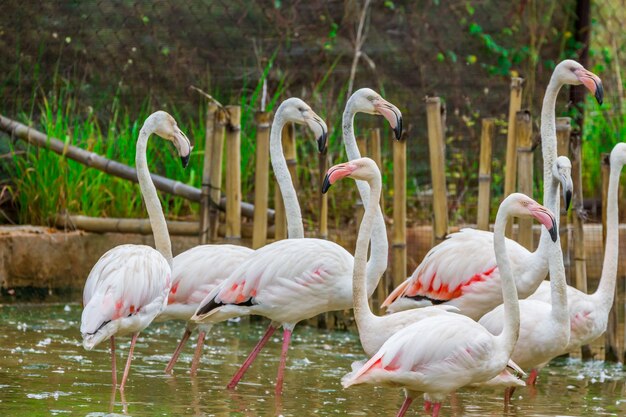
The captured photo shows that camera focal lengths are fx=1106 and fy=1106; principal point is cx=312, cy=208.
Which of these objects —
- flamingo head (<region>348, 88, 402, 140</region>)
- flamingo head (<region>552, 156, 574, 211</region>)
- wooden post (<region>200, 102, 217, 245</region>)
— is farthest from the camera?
wooden post (<region>200, 102, 217, 245</region>)

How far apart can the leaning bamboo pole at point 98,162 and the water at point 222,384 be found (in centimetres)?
116

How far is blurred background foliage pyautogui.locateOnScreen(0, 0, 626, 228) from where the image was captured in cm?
994

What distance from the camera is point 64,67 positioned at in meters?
10.1

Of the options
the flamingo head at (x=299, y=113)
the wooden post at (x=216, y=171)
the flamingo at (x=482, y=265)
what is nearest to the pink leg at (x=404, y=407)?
the flamingo at (x=482, y=265)

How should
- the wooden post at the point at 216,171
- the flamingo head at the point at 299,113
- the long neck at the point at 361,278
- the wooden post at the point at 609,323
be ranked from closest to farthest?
the long neck at the point at 361,278
the flamingo head at the point at 299,113
the wooden post at the point at 609,323
the wooden post at the point at 216,171

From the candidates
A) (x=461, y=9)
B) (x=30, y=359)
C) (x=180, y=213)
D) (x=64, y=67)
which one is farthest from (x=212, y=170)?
(x=461, y=9)

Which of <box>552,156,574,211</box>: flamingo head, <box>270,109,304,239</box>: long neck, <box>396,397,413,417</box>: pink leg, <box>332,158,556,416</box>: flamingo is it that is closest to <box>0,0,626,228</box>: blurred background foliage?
<box>270,109,304,239</box>: long neck

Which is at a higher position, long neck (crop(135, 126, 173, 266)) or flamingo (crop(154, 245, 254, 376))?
long neck (crop(135, 126, 173, 266))

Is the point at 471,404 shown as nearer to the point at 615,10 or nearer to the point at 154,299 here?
the point at 154,299

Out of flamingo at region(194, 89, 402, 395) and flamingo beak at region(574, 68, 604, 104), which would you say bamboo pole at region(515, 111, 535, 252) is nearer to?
flamingo beak at region(574, 68, 604, 104)

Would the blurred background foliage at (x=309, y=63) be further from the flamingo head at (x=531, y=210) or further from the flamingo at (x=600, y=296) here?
the flamingo head at (x=531, y=210)

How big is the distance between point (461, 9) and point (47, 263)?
4.63 m

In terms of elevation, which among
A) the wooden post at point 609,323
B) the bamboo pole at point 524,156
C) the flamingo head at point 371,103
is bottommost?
the wooden post at point 609,323

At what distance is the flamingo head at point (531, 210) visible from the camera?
4820mm
